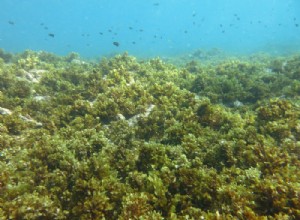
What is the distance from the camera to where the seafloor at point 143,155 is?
5.77 meters

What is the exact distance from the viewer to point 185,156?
7.38m

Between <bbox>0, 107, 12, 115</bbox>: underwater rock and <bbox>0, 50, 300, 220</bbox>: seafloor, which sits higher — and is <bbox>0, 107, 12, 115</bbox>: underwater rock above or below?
above

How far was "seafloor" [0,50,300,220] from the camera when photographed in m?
5.77

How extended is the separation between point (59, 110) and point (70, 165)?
4.49 meters

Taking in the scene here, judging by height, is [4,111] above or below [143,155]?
above

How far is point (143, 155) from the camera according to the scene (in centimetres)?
773

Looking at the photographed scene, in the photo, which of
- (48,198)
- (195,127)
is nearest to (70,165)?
(48,198)

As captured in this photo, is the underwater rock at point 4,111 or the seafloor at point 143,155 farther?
the underwater rock at point 4,111

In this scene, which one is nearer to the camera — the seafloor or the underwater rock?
the seafloor

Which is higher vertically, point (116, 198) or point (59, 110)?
point (59, 110)

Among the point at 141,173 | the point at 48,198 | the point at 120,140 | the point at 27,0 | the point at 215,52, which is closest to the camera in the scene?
the point at 48,198

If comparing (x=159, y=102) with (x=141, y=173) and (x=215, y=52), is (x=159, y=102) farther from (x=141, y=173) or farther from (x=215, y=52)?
(x=215, y=52)

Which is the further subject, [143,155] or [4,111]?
[4,111]

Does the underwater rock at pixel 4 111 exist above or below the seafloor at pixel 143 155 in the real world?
above
